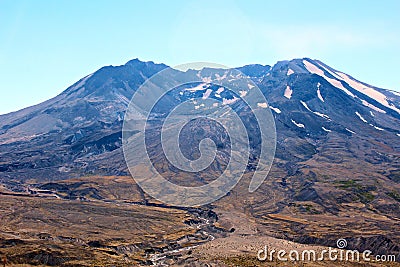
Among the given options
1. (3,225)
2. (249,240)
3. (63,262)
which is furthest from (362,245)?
(3,225)

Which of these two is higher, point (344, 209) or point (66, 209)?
point (66, 209)

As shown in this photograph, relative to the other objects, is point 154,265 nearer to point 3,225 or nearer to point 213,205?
point 3,225

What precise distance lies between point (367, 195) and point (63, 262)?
14693 cm

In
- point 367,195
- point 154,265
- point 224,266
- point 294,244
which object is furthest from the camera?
point 367,195

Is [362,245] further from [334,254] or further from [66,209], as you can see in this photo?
[66,209]

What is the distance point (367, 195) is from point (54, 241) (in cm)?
13964

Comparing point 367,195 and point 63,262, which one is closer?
point 63,262

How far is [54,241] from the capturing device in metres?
113

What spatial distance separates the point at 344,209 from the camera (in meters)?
185

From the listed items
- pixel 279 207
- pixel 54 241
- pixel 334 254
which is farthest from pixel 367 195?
pixel 54 241

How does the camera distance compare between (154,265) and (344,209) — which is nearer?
(154,265)

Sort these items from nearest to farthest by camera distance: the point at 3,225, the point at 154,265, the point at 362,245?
the point at 154,265
the point at 362,245
the point at 3,225

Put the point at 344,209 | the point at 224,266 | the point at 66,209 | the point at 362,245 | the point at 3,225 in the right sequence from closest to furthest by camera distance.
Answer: the point at 224,266
the point at 362,245
the point at 3,225
the point at 66,209
the point at 344,209

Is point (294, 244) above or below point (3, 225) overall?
below
